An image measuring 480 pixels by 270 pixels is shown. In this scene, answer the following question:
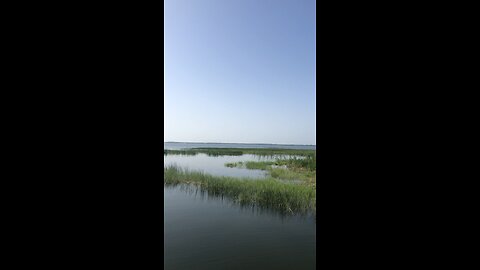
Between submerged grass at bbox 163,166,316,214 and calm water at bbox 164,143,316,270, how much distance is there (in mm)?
404

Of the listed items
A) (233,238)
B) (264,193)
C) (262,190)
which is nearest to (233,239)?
(233,238)

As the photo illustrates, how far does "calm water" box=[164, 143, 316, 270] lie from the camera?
146 inches

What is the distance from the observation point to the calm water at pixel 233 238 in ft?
12.1

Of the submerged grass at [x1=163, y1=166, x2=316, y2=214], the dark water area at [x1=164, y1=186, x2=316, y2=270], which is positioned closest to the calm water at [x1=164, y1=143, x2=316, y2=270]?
the dark water area at [x1=164, y1=186, x2=316, y2=270]

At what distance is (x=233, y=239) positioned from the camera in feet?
15.2

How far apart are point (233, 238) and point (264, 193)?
237 centimetres

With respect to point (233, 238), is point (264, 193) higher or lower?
higher

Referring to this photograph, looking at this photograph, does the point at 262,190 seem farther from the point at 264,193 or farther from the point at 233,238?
the point at 233,238

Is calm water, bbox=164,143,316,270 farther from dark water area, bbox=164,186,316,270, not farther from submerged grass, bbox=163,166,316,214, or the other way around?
submerged grass, bbox=163,166,316,214

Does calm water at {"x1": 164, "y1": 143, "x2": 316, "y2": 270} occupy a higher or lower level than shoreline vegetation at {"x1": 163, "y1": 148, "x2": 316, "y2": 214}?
lower
